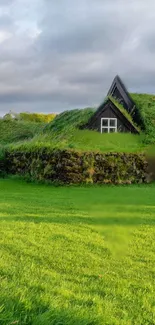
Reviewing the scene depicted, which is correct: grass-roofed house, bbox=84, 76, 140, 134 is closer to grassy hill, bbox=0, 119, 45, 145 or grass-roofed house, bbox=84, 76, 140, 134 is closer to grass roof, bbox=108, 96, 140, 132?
grass roof, bbox=108, 96, 140, 132

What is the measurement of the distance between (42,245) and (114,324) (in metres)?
2.51

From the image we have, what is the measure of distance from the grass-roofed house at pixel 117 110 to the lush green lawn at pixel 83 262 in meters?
0.55

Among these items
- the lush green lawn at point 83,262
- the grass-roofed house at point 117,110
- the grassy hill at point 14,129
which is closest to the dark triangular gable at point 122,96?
Result: the grass-roofed house at point 117,110

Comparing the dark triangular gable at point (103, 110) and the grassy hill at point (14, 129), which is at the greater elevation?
the grassy hill at point (14, 129)

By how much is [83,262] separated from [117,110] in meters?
1.96

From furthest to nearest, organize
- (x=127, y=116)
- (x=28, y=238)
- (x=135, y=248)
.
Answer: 1. (x=28, y=238)
2. (x=135, y=248)
3. (x=127, y=116)

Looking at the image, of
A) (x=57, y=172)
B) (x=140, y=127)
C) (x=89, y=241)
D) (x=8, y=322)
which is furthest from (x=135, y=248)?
(x=57, y=172)

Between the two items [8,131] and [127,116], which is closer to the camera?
[127,116]

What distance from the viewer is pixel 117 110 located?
3.93 meters

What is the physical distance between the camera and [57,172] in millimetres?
13297

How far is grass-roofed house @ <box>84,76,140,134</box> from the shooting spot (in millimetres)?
3393

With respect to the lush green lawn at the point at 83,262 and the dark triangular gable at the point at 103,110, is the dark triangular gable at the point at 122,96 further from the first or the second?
the lush green lawn at the point at 83,262

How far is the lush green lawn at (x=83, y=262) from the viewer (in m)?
2.60

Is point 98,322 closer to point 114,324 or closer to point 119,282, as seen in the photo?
point 114,324
